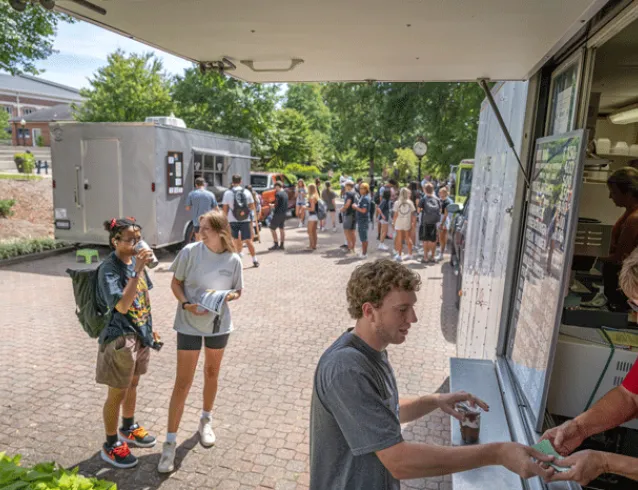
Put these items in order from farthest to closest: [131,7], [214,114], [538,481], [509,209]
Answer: [214,114], [509,209], [538,481], [131,7]

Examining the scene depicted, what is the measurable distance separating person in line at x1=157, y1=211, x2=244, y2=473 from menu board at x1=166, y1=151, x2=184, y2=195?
24.7 ft

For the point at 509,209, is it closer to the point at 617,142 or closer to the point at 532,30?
the point at 532,30

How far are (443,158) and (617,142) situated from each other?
16234 millimetres

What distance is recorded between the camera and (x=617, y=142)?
5.23 m

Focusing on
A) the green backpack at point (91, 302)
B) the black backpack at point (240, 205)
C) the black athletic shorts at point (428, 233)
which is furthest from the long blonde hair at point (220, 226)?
the black athletic shorts at point (428, 233)

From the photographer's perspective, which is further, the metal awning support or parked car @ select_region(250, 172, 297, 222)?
parked car @ select_region(250, 172, 297, 222)

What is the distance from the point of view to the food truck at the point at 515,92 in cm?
193

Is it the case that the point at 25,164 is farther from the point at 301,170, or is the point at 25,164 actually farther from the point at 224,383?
the point at 224,383

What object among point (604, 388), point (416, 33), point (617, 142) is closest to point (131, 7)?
point (416, 33)

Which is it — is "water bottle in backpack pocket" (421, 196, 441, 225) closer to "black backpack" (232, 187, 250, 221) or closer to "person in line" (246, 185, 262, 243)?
"person in line" (246, 185, 262, 243)

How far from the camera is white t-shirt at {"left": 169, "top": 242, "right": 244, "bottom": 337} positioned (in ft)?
12.4

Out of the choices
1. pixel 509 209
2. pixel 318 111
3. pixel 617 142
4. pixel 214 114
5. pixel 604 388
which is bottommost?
pixel 604 388

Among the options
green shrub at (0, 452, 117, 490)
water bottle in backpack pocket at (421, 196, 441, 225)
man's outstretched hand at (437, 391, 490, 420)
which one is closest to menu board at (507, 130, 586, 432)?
man's outstretched hand at (437, 391, 490, 420)

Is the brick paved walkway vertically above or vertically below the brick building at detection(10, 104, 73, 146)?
below
